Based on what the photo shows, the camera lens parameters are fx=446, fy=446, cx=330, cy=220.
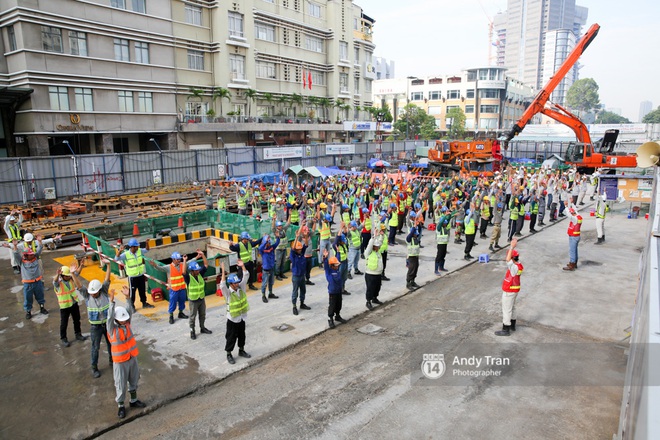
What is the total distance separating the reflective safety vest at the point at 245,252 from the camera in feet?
43.8

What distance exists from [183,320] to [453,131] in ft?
275

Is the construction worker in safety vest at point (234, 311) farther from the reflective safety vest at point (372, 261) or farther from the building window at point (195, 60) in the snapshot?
the building window at point (195, 60)

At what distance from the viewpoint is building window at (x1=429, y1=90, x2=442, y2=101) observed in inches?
3905

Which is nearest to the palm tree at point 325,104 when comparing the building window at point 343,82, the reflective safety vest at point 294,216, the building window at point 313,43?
the building window at point 343,82

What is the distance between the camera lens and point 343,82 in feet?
198

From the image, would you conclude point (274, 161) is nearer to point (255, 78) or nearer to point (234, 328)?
point (255, 78)

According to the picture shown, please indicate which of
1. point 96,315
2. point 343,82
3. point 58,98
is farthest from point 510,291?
point 343,82

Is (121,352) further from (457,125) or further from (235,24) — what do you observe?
(457,125)

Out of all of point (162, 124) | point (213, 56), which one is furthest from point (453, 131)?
point (162, 124)

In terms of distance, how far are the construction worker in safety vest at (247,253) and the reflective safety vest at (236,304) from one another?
411cm

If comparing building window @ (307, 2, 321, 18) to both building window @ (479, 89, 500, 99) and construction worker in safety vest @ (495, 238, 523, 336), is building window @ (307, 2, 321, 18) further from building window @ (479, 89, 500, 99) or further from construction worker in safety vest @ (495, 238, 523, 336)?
construction worker in safety vest @ (495, 238, 523, 336)

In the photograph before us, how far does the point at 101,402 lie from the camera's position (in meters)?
7.91

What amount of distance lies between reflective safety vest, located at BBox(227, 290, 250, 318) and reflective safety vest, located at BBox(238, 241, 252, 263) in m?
4.33

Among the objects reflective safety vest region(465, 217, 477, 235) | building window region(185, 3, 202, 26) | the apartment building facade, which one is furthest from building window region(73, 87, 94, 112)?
the apartment building facade
